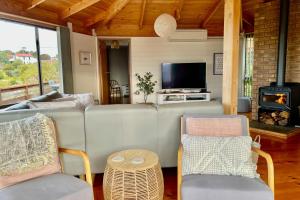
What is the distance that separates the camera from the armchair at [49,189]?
1575 millimetres

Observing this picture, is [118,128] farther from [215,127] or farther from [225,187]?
[225,187]

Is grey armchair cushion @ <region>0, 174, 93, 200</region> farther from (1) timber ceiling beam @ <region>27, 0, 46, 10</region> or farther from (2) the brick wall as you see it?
(2) the brick wall

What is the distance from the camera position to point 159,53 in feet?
22.2

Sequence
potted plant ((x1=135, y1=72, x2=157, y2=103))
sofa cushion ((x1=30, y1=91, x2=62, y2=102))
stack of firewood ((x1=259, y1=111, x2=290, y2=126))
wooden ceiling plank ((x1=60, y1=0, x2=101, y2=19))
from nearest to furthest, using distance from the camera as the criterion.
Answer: sofa cushion ((x1=30, y1=91, x2=62, y2=102)) < stack of firewood ((x1=259, y1=111, x2=290, y2=126)) < wooden ceiling plank ((x1=60, y1=0, x2=101, y2=19)) < potted plant ((x1=135, y1=72, x2=157, y2=103))

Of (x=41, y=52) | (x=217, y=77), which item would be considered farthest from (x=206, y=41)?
(x=41, y=52)

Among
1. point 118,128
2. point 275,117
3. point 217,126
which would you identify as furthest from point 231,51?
point 275,117

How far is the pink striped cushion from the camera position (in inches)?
85.7

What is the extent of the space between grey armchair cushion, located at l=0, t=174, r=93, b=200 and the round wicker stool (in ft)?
0.86

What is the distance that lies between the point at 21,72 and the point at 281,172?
171 inches

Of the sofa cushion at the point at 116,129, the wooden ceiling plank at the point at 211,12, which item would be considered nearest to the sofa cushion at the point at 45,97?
the sofa cushion at the point at 116,129

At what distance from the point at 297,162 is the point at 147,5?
4.56 m

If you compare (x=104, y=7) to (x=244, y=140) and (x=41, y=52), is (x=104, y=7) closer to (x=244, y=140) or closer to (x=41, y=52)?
(x=41, y=52)

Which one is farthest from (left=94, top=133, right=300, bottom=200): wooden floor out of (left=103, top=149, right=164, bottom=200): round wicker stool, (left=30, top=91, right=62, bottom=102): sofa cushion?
(left=30, top=91, right=62, bottom=102): sofa cushion

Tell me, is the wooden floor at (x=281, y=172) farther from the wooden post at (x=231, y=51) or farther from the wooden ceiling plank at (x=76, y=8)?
the wooden ceiling plank at (x=76, y=8)
